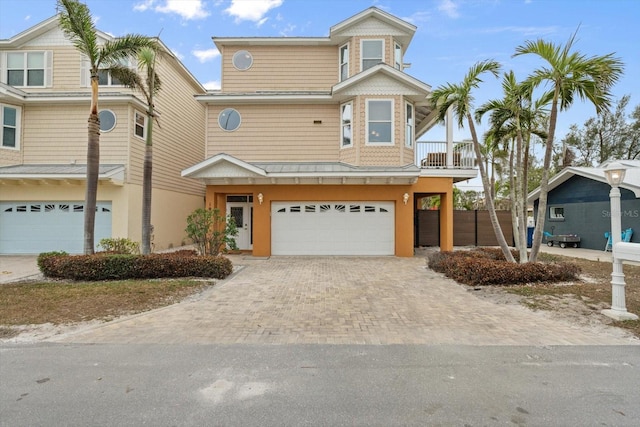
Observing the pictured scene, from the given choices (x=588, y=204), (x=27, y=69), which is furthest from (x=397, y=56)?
(x=27, y=69)

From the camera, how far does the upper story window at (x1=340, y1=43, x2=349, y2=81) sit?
13.8 metres

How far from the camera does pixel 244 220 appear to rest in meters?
13.8

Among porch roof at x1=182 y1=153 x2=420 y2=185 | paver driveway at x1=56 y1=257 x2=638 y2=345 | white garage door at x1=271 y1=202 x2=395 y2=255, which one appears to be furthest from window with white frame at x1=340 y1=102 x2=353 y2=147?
paver driveway at x1=56 y1=257 x2=638 y2=345

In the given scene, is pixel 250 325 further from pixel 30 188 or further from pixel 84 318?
pixel 30 188

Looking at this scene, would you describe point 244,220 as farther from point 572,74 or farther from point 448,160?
point 572,74

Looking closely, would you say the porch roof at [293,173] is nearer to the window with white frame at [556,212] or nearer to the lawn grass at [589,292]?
the lawn grass at [589,292]

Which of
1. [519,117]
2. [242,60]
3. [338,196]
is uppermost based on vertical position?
[242,60]

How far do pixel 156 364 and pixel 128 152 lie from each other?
1189 cm

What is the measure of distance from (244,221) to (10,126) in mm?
10205

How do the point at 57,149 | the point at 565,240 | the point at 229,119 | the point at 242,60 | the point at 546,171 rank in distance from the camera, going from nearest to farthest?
the point at 546,171 → the point at 57,149 → the point at 229,119 → the point at 242,60 → the point at 565,240

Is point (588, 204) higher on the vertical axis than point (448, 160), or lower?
lower

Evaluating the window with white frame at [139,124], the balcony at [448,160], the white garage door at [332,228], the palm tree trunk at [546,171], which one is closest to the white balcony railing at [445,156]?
the balcony at [448,160]

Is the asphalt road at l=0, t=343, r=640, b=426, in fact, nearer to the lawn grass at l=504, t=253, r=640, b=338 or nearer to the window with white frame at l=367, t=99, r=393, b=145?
the lawn grass at l=504, t=253, r=640, b=338

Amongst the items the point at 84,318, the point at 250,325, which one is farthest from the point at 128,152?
the point at 250,325
